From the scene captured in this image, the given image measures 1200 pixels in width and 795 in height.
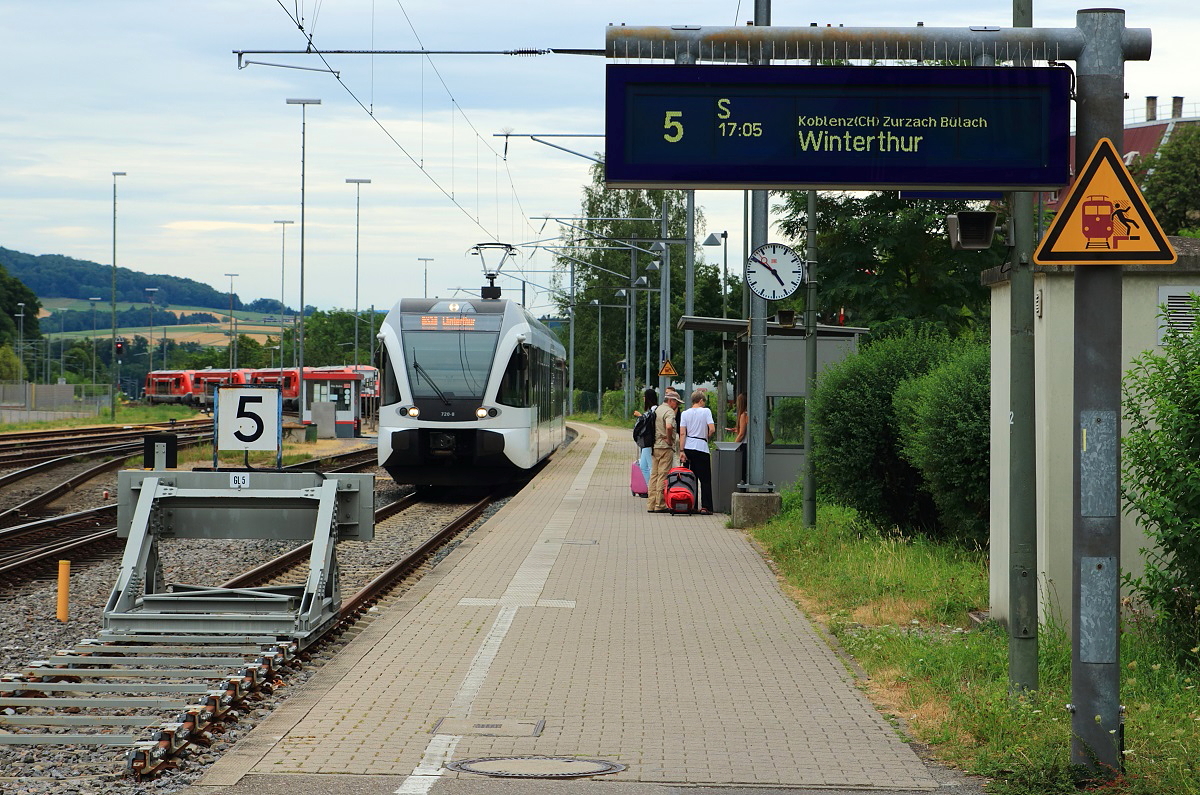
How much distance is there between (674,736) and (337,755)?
64.9 inches

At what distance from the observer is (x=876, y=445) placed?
15.6m

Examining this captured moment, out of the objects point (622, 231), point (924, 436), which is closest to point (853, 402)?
point (924, 436)

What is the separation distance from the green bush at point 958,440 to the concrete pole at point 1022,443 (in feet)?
14.8

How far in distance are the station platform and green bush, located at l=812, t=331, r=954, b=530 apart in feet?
9.13

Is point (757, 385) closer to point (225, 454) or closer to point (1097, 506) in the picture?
point (1097, 506)

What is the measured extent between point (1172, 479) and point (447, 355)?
1705cm

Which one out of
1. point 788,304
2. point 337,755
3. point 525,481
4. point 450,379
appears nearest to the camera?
point 337,755

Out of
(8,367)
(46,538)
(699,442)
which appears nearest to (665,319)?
(699,442)

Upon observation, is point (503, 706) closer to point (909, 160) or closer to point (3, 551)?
point (909, 160)

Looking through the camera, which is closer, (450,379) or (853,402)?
(853,402)

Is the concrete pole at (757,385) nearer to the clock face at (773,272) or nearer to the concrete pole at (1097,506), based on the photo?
the clock face at (773,272)

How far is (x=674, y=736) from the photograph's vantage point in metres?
7.01

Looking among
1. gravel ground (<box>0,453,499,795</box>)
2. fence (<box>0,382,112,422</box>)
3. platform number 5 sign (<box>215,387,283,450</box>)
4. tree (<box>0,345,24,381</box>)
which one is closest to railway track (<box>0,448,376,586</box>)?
gravel ground (<box>0,453,499,795</box>)

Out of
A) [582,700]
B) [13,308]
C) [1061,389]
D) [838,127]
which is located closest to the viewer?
[838,127]
